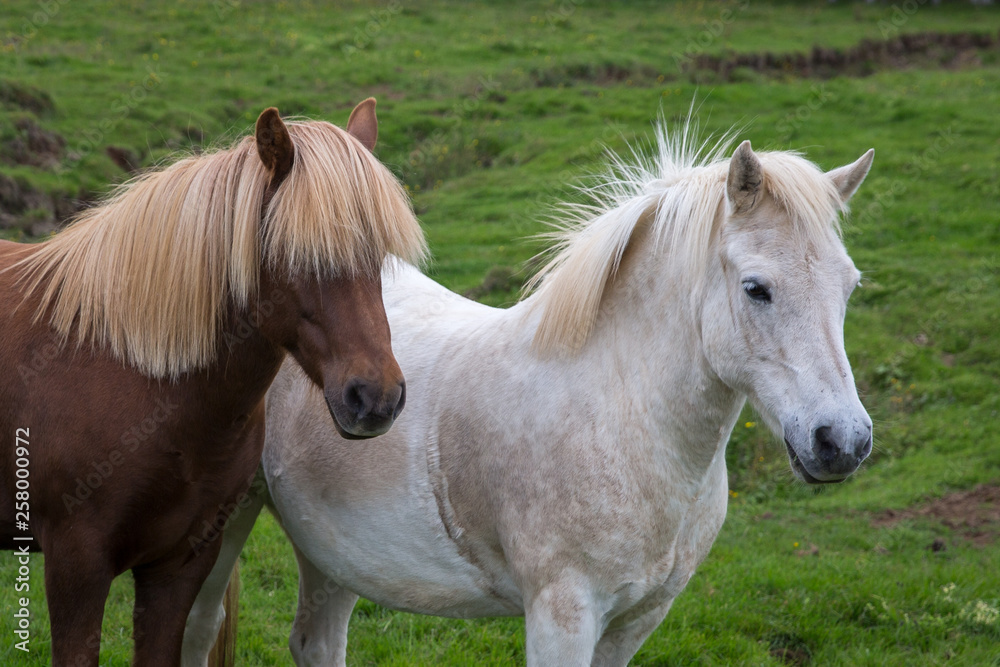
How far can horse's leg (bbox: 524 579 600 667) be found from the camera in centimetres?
267

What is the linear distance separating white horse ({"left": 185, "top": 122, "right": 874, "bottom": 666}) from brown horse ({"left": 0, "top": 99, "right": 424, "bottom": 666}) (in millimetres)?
606

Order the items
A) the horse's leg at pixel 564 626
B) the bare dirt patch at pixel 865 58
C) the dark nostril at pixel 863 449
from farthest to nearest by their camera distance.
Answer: the bare dirt patch at pixel 865 58 → the horse's leg at pixel 564 626 → the dark nostril at pixel 863 449

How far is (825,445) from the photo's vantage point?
229cm

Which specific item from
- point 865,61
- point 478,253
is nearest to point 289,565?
point 478,253

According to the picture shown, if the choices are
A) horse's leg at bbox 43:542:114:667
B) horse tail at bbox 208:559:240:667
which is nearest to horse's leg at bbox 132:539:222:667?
horse's leg at bbox 43:542:114:667

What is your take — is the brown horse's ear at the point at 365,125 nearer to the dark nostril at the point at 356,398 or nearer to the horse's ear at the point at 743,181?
the dark nostril at the point at 356,398

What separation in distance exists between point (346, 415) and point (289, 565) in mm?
3118

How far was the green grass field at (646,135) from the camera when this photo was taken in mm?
4516

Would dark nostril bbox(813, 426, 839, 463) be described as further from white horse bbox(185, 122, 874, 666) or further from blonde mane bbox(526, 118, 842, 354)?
blonde mane bbox(526, 118, 842, 354)

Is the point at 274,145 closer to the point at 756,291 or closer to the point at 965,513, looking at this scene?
the point at 756,291

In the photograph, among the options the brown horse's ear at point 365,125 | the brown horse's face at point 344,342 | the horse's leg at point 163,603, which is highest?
the brown horse's ear at point 365,125
